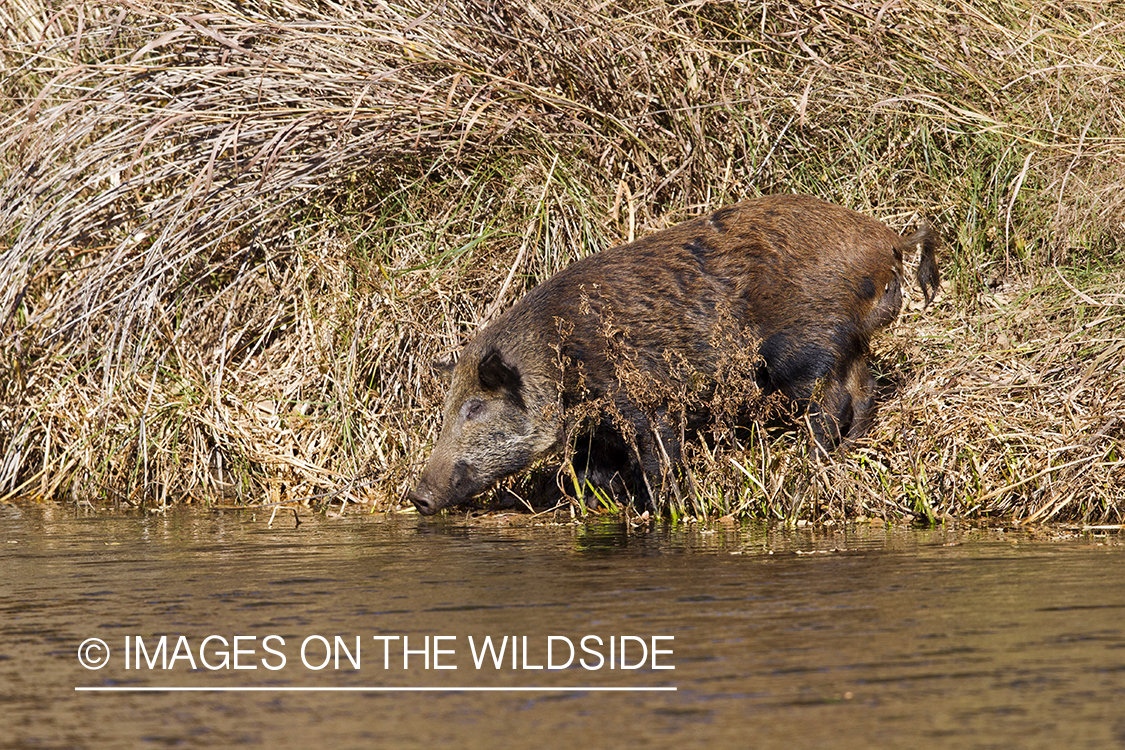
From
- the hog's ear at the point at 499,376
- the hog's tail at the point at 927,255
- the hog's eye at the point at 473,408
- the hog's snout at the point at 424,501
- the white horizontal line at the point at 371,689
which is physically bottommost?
the white horizontal line at the point at 371,689

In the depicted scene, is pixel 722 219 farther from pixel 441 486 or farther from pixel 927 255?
pixel 441 486

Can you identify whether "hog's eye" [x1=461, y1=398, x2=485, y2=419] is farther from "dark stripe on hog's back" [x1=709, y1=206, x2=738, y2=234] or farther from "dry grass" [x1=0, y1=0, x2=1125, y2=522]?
"dark stripe on hog's back" [x1=709, y1=206, x2=738, y2=234]

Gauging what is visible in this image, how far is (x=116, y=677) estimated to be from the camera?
3248mm

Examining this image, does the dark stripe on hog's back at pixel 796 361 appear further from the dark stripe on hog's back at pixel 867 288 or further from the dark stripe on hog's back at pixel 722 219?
the dark stripe on hog's back at pixel 722 219

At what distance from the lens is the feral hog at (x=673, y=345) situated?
244 inches

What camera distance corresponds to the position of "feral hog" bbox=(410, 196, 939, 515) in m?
6.19

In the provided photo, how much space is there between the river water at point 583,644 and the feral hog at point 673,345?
953mm

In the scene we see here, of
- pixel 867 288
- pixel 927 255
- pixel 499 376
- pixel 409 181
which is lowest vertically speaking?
pixel 499 376

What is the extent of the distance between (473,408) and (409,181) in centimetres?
178

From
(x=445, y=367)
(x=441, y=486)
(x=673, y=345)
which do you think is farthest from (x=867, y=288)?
(x=441, y=486)

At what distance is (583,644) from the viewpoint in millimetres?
3398

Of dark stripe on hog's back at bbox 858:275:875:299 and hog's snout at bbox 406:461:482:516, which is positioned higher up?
dark stripe on hog's back at bbox 858:275:875:299

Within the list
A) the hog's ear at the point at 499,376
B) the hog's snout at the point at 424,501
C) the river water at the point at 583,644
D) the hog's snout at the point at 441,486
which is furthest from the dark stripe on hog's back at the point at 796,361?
the hog's snout at the point at 424,501

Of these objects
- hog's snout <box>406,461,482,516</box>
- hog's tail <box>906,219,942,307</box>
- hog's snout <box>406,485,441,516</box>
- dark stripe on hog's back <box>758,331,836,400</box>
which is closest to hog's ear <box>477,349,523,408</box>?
hog's snout <box>406,461,482,516</box>
